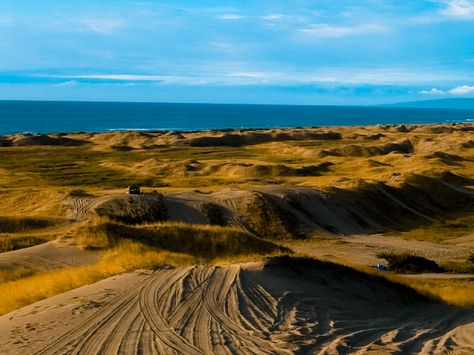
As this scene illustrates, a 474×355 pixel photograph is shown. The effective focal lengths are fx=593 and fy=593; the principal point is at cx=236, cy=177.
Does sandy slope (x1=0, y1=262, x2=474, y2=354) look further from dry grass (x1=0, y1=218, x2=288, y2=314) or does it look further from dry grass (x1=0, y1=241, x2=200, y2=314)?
dry grass (x1=0, y1=218, x2=288, y2=314)

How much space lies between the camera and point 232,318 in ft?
45.4

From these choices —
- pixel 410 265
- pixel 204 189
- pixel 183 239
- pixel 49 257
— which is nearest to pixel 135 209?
pixel 183 239

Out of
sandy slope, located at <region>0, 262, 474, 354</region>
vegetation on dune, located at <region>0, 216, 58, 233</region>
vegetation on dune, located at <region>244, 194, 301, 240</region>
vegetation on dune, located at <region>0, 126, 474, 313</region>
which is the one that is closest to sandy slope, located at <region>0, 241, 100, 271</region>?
vegetation on dune, located at <region>0, 126, 474, 313</region>

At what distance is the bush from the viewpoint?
30.8m

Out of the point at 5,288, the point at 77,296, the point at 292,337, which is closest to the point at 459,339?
the point at 292,337

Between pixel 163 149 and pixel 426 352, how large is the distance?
93985mm

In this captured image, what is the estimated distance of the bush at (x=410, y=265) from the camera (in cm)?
3084

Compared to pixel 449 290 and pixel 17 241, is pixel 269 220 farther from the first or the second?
pixel 449 290

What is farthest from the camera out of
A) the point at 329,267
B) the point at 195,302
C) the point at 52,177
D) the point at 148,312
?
the point at 52,177

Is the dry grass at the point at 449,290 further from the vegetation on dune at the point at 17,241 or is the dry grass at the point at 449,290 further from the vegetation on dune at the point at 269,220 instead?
the vegetation on dune at the point at 17,241

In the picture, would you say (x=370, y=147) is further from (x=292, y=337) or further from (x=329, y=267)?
(x=292, y=337)

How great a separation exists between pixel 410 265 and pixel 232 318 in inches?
777

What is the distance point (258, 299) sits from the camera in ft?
50.9

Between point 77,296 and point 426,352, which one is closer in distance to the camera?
point 426,352
